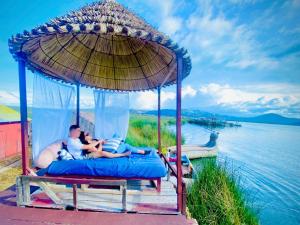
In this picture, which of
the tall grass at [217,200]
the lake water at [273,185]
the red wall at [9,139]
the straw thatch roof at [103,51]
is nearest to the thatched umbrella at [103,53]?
the straw thatch roof at [103,51]

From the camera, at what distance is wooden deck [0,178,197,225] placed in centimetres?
206

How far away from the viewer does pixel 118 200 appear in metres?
2.54

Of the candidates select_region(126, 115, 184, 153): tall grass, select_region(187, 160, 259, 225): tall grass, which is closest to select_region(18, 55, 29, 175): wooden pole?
select_region(187, 160, 259, 225): tall grass

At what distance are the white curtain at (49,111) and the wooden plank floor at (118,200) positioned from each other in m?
1.17

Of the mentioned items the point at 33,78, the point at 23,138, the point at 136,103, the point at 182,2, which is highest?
the point at 182,2

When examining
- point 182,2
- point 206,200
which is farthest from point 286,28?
point 206,200

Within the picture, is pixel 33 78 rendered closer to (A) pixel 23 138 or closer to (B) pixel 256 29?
(A) pixel 23 138

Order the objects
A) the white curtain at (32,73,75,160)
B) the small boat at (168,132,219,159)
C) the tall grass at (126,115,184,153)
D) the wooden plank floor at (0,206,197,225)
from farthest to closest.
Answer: the small boat at (168,132,219,159) → the tall grass at (126,115,184,153) → the white curtain at (32,73,75,160) → the wooden plank floor at (0,206,197,225)

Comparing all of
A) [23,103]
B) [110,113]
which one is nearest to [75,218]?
[23,103]

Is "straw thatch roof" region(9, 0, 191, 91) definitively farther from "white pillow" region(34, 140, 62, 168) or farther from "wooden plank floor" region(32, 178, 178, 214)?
"wooden plank floor" region(32, 178, 178, 214)

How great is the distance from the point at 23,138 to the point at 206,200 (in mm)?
3211

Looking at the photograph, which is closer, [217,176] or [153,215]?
[153,215]

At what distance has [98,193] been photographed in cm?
273

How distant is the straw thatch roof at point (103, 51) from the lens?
2.11 metres
